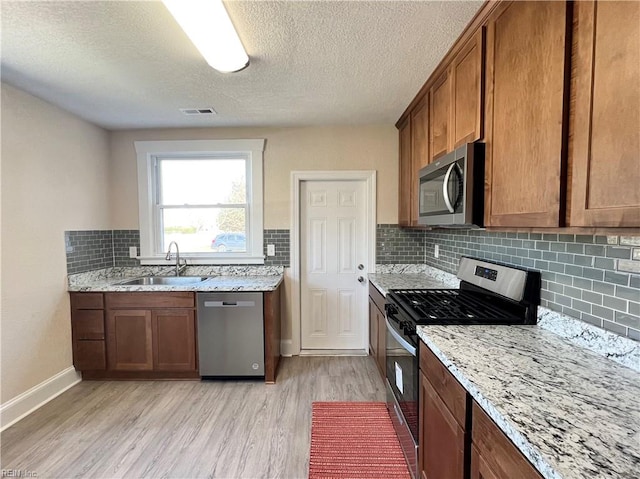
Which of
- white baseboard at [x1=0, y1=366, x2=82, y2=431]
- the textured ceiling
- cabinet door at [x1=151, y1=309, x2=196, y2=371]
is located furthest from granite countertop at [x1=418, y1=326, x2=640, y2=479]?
white baseboard at [x1=0, y1=366, x2=82, y2=431]

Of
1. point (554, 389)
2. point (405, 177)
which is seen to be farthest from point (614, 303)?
point (405, 177)

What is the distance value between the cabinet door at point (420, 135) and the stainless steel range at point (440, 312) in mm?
861

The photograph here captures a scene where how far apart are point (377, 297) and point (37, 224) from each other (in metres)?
2.85

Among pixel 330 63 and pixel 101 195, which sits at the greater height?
pixel 330 63

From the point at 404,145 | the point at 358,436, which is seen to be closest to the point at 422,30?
the point at 404,145

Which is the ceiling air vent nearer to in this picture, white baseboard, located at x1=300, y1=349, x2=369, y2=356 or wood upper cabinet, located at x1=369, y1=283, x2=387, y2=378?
wood upper cabinet, located at x1=369, y1=283, x2=387, y2=378

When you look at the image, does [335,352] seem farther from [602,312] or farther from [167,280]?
[602,312]

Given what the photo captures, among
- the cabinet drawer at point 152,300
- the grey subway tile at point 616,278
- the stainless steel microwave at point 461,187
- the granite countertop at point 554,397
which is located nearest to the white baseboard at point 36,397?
the cabinet drawer at point 152,300

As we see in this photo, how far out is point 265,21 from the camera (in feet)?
4.85

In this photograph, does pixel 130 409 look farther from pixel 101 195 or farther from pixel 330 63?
pixel 330 63

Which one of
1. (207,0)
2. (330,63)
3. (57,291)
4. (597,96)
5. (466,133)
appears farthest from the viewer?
(57,291)

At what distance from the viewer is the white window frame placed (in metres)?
3.09

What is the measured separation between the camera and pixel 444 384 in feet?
3.75

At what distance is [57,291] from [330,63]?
287cm
